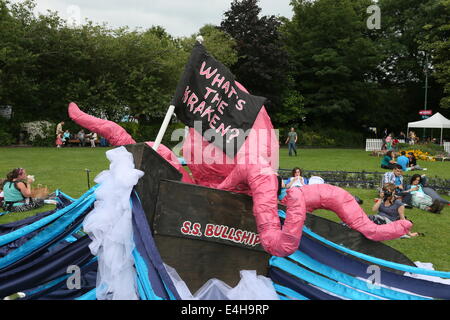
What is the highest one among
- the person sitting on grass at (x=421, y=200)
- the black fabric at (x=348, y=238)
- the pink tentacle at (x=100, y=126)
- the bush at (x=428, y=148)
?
the pink tentacle at (x=100, y=126)

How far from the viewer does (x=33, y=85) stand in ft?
86.4

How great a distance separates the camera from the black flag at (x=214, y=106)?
4.14 m

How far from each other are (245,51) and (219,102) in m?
31.4

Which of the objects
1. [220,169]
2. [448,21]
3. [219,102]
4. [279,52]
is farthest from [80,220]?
[448,21]

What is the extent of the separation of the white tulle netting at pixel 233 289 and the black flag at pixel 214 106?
1.20m

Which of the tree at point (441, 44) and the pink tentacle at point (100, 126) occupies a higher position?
the tree at point (441, 44)

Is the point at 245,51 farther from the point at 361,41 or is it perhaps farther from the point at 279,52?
the point at 361,41

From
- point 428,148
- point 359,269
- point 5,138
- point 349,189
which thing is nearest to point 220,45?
point 5,138

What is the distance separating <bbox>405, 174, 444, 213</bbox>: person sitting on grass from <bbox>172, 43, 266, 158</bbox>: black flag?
743cm

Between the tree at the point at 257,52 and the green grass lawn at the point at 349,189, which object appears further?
the tree at the point at 257,52

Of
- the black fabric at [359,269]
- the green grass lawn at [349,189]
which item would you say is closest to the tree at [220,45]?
the green grass lawn at [349,189]

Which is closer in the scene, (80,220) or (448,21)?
(80,220)

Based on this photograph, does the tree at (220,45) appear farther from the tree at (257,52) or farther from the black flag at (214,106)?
the black flag at (214,106)

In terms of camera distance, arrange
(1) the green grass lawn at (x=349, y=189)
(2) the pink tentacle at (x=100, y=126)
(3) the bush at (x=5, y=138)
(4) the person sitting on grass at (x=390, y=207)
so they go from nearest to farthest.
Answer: (2) the pink tentacle at (x=100, y=126)
(1) the green grass lawn at (x=349, y=189)
(4) the person sitting on grass at (x=390, y=207)
(3) the bush at (x=5, y=138)
